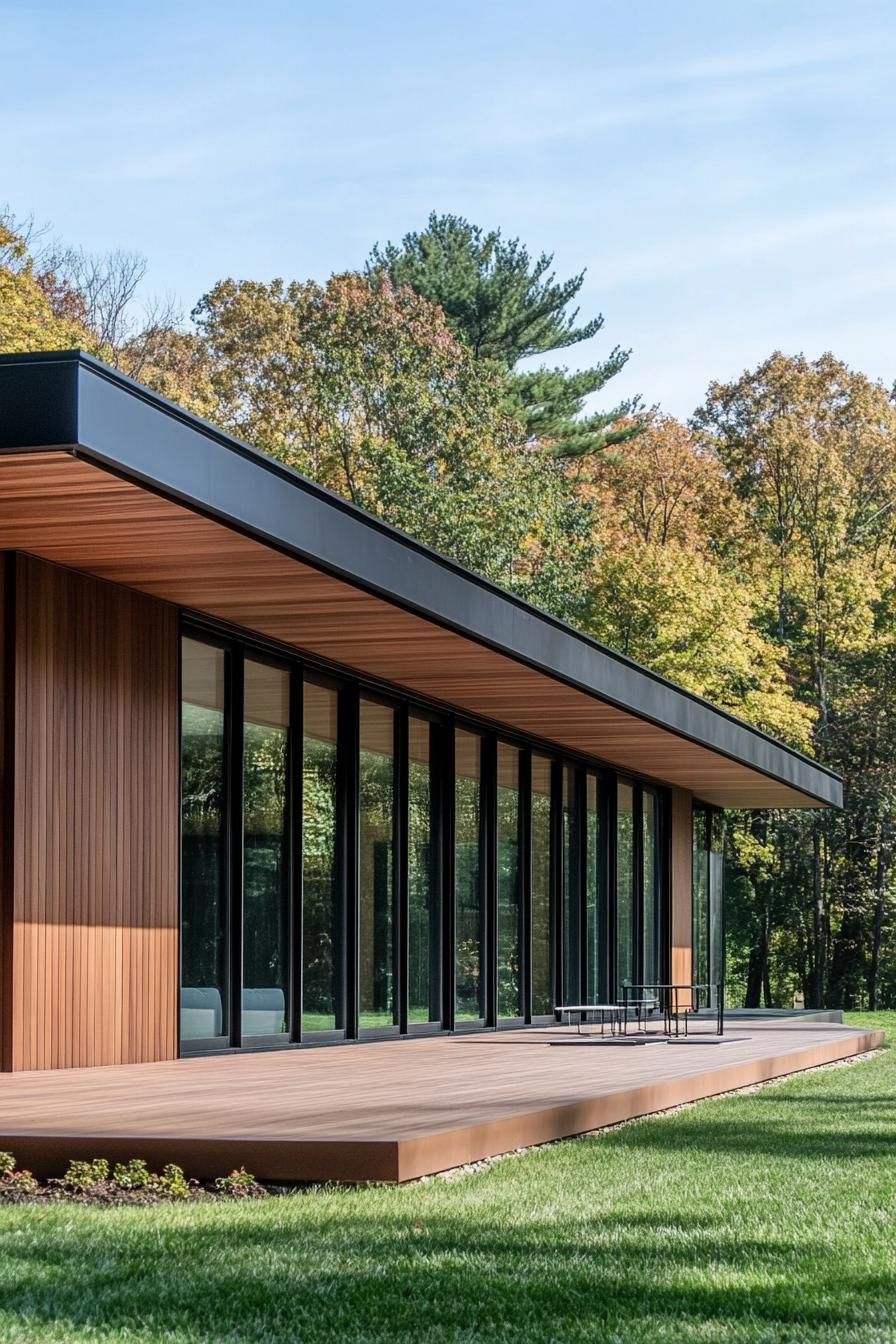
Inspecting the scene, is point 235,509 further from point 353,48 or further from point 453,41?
point 353,48

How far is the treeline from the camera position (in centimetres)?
3120

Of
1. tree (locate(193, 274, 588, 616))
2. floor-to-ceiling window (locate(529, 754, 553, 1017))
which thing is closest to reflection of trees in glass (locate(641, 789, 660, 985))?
floor-to-ceiling window (locate(529, 754, 553, 1017))

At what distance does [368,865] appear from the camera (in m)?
15.4

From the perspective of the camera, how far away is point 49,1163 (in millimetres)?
6754

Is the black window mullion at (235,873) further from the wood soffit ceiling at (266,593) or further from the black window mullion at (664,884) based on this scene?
the black window mullion at (664,884)

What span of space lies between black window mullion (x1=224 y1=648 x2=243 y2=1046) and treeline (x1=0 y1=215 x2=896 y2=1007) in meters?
13.8

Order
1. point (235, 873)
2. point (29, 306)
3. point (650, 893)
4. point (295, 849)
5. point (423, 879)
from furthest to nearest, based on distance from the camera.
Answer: point (29, 306) < point (650, 893) < point (423, 879) < point (295, 849) < point (235, 873)

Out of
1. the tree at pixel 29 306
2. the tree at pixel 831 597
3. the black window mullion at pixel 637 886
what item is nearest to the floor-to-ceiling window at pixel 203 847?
the black window mullion at pixel 637 886

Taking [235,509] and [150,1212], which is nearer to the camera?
[150,1212]

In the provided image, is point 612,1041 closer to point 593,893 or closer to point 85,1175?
point 593,893

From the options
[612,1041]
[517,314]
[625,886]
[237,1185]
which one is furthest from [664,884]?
[517,314]

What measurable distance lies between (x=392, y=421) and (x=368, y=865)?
56.9 ft

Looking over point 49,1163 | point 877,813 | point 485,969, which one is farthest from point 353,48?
point 49,1163

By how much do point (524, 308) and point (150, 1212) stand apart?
120 ft
